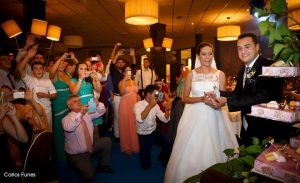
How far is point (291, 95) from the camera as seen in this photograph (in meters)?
1.39

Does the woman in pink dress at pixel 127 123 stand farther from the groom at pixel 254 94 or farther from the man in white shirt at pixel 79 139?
the groom at pixel 254 94

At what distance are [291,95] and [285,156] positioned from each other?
0.60 metres

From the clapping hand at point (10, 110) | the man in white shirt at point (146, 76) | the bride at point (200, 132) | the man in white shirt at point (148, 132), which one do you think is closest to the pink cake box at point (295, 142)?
the bride at point (200, 132)

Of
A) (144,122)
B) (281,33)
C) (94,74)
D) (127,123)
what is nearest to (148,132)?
(144,122)

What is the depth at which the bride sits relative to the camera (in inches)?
82.2

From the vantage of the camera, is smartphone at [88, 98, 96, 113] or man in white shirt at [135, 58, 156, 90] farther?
man in white shirt at [135, 58, 156, 90]

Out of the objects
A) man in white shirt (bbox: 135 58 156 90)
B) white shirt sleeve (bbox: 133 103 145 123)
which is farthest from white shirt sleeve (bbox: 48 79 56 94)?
man in white shirt (bbox: 135 58 156 90)

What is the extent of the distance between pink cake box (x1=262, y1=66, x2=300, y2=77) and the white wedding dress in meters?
1.17

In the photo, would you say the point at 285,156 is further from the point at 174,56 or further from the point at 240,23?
the point at 174,56

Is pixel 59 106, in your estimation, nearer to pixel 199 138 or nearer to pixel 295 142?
pixel 199 138

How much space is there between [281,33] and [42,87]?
3134 mm

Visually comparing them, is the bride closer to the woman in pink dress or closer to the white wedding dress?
the white wedding dress

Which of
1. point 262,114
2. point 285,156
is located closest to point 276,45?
point 262,114

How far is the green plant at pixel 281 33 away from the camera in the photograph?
875mm
